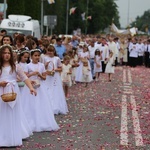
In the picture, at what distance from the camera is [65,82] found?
16.1m

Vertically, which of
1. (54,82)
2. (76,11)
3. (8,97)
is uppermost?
(76,11)

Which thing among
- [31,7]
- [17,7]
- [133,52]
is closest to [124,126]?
[133,52]

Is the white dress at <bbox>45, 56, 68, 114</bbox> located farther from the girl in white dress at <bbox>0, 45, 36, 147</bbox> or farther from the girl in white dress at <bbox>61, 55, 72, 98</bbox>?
the girl in white dress at <bbox>0, 45, 36, 147</bbox>

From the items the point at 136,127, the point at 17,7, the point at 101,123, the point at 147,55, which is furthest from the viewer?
the point at 17,7

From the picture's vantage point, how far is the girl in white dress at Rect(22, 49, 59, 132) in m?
11.0

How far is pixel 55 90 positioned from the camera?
13500 millimetres

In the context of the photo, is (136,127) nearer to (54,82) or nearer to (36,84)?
(36,84)

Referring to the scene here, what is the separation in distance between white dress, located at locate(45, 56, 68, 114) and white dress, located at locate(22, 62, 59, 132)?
2.03 metres

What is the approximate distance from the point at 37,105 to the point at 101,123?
1972 millimetres

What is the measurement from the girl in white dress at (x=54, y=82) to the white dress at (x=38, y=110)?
1.77 m

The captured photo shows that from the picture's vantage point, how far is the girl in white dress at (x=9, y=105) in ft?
30.5

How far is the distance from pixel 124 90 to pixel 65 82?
15.3 ft

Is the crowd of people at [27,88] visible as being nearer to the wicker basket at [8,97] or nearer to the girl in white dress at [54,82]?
the girl in white dress at [54,82]

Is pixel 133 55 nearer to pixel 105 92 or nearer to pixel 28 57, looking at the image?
pixel 105 92
